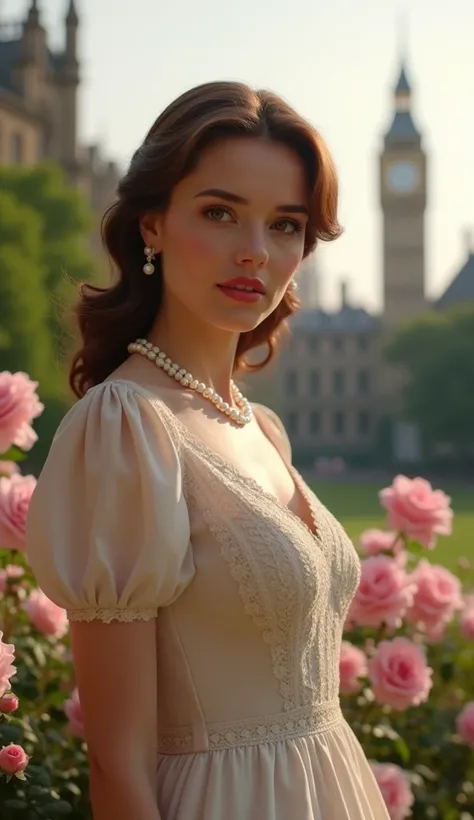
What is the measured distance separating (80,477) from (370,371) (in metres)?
76.5

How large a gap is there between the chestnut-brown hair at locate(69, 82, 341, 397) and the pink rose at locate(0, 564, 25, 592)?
2.77 feet

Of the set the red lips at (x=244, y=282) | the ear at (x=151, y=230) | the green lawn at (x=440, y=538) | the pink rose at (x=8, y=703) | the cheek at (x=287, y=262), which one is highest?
the ear at (x=151, y=230)

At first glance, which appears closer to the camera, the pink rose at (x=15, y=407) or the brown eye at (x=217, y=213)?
the brown eye at (x=217, y=213)

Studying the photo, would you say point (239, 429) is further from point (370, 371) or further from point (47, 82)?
point (370, 371)

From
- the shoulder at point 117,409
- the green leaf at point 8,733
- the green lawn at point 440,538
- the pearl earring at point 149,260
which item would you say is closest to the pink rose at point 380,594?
the green leaf at point 8,733

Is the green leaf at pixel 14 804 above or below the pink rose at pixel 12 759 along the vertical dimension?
below

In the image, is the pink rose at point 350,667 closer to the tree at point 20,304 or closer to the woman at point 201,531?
the woman at point 201,531

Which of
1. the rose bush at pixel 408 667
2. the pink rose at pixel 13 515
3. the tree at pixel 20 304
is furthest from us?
the tree at pixel 20 304

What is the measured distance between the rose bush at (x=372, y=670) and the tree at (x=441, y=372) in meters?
Result: 48.9

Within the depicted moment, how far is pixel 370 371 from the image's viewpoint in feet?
256

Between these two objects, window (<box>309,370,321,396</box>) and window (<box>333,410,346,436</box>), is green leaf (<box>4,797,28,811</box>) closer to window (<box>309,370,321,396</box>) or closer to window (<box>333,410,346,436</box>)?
window (<box>333,410,346,436</box>)

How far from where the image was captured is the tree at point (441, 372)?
52625 millimetres

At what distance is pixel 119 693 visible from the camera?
1.89 metres

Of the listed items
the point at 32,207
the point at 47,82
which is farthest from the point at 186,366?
the point at 47,82
